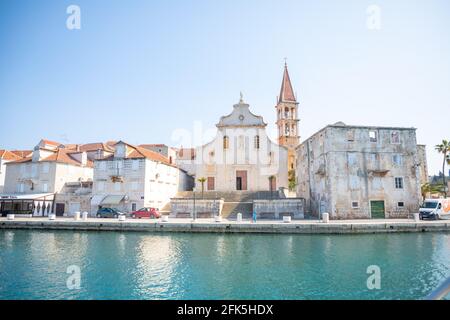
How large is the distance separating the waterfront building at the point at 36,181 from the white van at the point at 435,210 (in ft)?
134

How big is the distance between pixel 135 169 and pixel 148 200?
159 inches

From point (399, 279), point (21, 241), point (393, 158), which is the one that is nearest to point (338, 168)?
point (393, 158)

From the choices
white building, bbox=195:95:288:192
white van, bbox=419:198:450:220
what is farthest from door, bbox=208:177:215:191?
white van, bbox=419:198:450:220

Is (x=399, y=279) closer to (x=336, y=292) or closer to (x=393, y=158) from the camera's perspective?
(x=336, y=292)

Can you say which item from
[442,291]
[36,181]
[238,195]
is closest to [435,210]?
[238,195]

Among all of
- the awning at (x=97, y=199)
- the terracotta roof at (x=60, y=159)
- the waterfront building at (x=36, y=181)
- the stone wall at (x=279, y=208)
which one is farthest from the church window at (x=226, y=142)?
the waterfront building at (x=36, y=181)

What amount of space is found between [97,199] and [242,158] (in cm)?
2001

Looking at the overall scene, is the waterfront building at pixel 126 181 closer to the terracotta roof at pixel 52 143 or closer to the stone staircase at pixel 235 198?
the stone staircase at pixel 235 198

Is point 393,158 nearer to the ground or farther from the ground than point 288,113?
nearer to the ground

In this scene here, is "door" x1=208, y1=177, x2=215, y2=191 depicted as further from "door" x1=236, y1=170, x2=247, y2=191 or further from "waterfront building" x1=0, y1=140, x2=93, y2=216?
"waterfront building" x1=0, y1=140, x2=93, y2=216

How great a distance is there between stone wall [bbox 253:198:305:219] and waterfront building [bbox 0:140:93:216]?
25.1m

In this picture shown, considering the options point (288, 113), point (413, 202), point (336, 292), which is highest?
point (288, 113)

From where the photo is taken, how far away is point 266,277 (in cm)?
1123
